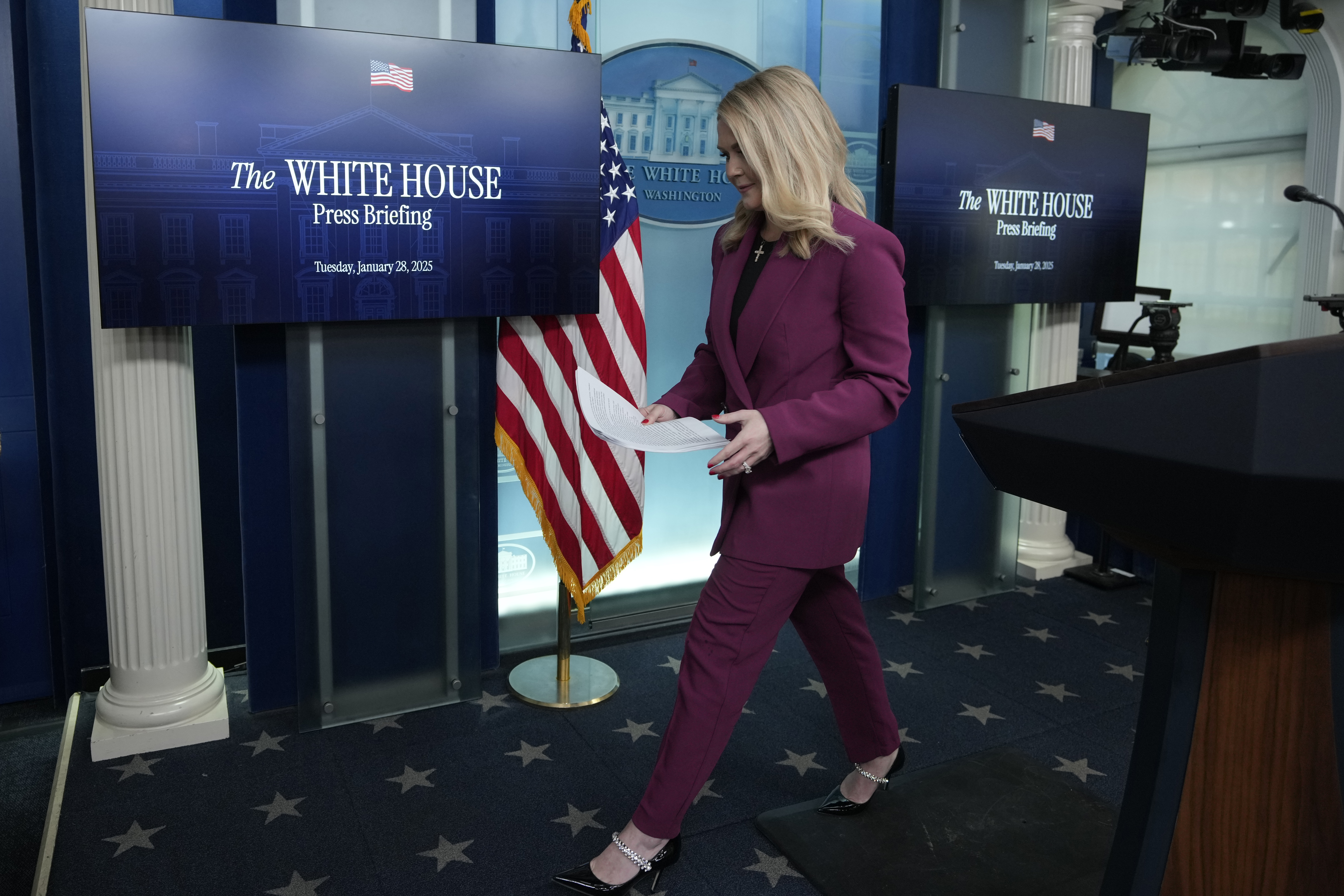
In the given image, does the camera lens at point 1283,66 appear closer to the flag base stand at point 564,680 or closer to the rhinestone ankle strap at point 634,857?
the flag base stand at point 564,680

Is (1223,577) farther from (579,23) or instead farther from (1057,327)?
(1057,327)

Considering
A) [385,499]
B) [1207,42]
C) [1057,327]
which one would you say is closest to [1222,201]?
[1207,42]

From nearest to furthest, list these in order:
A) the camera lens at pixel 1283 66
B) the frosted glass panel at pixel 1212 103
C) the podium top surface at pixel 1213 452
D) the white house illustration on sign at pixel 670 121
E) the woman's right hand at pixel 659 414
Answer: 1. the podium top surface at pixel 1213 452
2. the woman's right hand at pixel 659 414
3. the white house illustration on sign at pixel 670 121
4. the camera lens at pixel 1283 66
5. the frosted glass panel at pixel 1212 103

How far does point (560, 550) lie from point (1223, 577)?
214 cm

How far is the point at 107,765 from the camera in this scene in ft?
8.68

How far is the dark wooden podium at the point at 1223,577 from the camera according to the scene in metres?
0.83

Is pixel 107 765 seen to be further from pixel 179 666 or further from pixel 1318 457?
pixel 1318 457

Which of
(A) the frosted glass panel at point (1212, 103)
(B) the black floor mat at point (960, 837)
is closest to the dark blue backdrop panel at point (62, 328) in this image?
(B) the black floor mat at point (960, 837)

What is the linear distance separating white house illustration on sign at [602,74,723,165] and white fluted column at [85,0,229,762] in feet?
4.44

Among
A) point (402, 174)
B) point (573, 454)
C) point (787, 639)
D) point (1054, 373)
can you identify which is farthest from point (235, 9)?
point (1054, 373)

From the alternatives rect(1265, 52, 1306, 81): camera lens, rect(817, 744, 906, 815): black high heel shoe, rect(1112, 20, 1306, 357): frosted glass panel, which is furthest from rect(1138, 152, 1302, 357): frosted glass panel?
rect(817, 744, 906, 815): black high heel shoe

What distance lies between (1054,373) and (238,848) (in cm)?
333

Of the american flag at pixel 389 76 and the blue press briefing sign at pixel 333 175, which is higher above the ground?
the american flag at pixel 389 76

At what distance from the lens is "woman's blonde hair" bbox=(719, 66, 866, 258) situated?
6.15 ft
